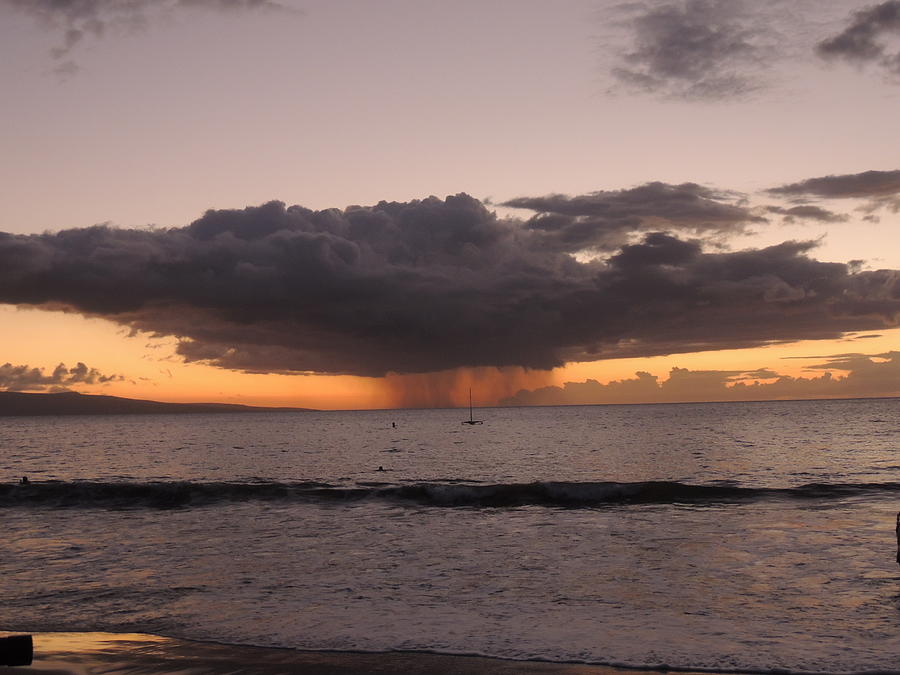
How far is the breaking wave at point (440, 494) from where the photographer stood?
48094 millimetres

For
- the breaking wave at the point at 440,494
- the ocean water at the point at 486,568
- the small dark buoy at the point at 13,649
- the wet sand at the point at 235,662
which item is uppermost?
the small dark buoy at the point at 13,649

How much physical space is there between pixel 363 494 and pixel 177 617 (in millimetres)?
34193

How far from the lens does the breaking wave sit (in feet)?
158

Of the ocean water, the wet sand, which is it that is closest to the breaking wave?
the ocean water

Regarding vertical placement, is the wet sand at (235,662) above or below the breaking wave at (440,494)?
above

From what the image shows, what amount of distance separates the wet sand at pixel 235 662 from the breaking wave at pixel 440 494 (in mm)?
31521

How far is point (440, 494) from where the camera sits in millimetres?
51562

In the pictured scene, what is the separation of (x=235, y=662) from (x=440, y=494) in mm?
36837

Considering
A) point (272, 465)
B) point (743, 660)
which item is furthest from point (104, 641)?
point (272, 465)

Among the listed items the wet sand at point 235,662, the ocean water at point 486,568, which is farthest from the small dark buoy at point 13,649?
the ocean water at point 486,568

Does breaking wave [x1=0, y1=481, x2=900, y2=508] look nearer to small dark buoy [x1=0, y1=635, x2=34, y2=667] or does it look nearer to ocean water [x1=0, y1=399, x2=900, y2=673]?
ocean water [x1=0, y1=399, x2=900, y2=673]

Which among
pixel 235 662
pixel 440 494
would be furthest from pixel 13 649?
pixel 440 494

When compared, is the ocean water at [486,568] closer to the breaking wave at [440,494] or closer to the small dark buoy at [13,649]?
the breaking wave at [440,494]

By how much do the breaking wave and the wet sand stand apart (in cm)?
3152
